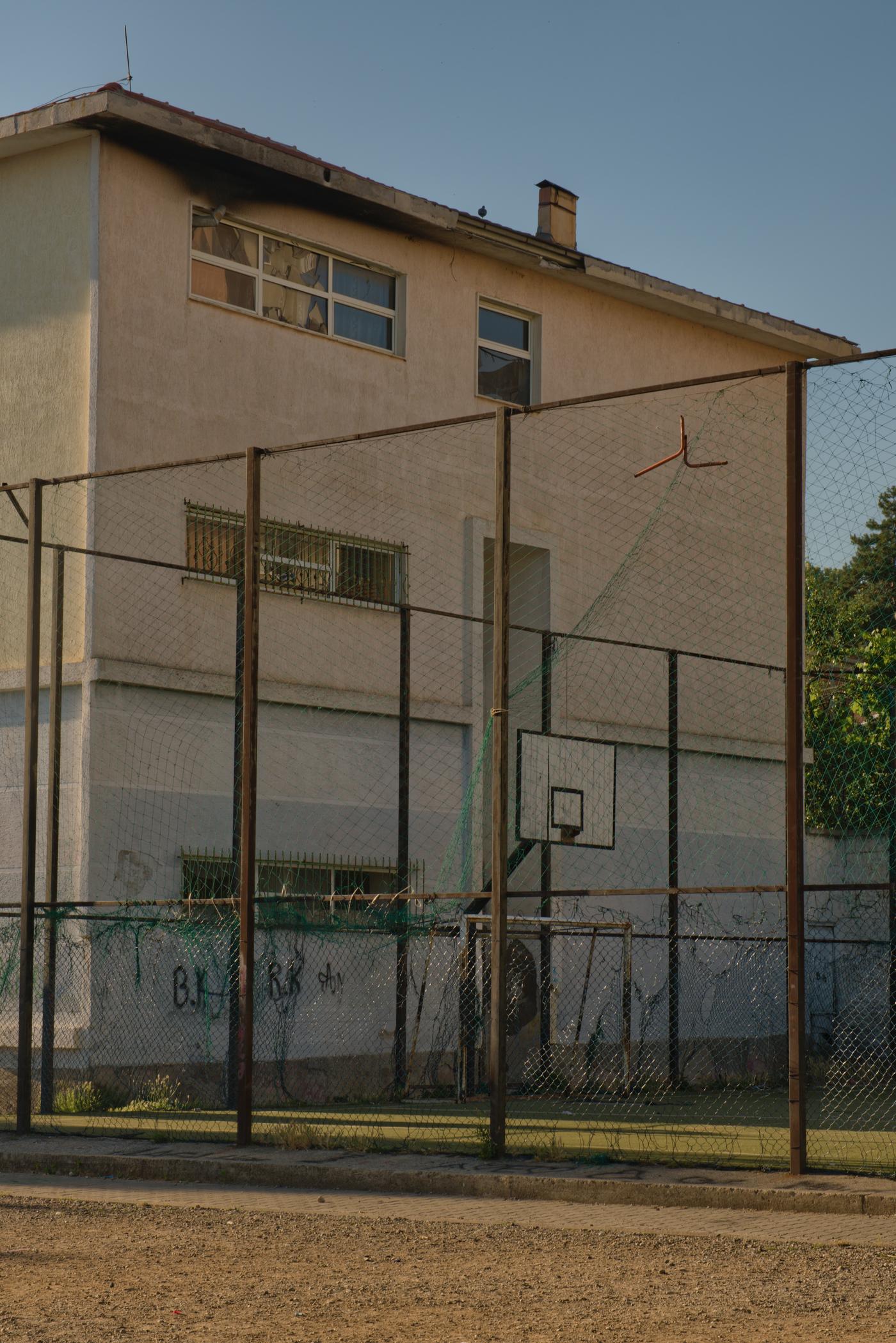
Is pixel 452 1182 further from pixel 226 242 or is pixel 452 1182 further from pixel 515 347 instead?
pixel 515 347

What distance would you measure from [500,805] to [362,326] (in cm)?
945

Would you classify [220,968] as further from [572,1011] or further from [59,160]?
[59,160]

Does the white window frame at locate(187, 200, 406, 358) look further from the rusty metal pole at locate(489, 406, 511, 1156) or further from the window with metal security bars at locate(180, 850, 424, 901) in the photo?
the rusty metal pole at locate(489, 406, 511, 1156)

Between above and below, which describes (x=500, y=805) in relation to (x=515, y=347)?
below

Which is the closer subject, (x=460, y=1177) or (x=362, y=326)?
(x=460, y=1177)

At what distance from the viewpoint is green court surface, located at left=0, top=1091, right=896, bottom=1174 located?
9.84 meters

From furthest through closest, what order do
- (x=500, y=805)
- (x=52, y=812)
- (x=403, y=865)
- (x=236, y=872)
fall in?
(x=403, y=865)
(x=236, y=872)
(x=52, y=812)
(x=500, y=805)

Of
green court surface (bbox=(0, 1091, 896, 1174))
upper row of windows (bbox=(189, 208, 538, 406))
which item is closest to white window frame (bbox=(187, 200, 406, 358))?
upper row of windows (bbox=(189, 208, 538, 406))

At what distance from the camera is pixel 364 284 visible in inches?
717

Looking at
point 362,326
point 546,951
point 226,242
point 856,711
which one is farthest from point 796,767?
point 856,711

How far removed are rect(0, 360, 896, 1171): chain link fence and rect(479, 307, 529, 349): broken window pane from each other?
91 cm

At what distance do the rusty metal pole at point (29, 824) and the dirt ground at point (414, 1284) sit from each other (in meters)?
3.15

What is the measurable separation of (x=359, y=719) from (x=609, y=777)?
402 centimetres

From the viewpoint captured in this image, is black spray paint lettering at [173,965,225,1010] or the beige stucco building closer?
black spray paint lettering at [173,965,225,1010]
